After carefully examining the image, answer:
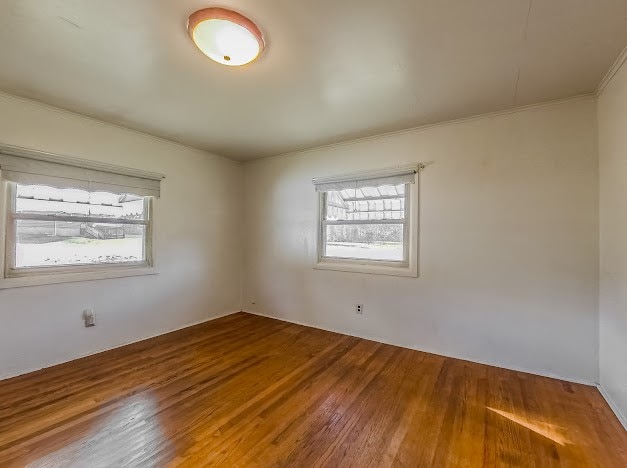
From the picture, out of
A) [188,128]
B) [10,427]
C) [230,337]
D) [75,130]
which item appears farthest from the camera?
[230,337]

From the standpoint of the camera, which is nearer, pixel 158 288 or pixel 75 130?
pixel 75 130

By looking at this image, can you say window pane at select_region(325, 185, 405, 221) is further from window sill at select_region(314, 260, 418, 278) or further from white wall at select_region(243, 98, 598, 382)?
window sill at select_region(314, 260, 418, 278)

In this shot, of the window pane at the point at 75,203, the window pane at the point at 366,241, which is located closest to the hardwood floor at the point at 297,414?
the window pane at the point at 366,241

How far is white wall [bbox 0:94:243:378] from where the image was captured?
2.41 meters

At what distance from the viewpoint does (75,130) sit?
2689 mm

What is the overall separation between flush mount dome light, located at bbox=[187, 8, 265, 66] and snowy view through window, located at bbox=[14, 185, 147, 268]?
6.92 feet

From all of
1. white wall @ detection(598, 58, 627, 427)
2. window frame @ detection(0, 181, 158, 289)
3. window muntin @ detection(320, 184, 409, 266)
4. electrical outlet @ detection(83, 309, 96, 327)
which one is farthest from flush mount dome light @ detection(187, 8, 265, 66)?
electrical outlet @ detection(83, 309, 96, 327)

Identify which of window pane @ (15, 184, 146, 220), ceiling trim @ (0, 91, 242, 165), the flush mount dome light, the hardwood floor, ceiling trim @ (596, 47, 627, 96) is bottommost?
the hardwood floor

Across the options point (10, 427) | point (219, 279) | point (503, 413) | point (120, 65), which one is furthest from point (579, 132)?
point (10, 427)

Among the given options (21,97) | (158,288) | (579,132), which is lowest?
(158,288)

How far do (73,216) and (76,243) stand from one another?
0.27m

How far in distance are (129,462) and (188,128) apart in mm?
2848

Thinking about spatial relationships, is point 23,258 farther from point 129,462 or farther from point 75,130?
point 129,462

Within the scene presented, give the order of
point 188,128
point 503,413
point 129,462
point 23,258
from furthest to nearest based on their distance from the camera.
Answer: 1. point 188,128
2. point 23,258
3. point 503,413
4. point 129,462
